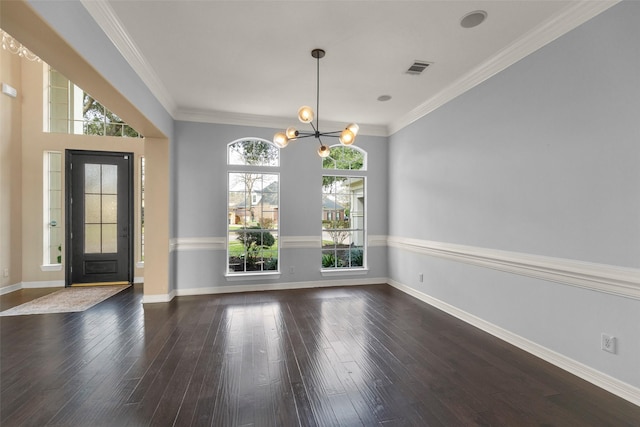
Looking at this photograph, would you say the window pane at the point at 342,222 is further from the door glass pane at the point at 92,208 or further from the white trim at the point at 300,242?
the door glass pane at the point at 92,208

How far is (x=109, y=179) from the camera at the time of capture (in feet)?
18.4

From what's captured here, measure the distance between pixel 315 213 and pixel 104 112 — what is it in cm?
458

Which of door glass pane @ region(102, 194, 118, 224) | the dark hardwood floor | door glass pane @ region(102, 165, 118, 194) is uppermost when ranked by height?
door glass pane @ region(102, 165, 118, 194)

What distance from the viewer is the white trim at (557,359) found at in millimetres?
2139

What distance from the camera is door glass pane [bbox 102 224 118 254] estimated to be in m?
5.56

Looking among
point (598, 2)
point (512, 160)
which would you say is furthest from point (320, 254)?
point (598, 2)

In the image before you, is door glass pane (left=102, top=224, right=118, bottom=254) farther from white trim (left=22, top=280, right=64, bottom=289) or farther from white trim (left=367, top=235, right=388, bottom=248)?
white trim (left=367, top=235, right=388, bottom=248)

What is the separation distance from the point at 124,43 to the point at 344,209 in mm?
4113

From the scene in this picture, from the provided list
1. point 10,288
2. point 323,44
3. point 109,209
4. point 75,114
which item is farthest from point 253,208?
point 10,288

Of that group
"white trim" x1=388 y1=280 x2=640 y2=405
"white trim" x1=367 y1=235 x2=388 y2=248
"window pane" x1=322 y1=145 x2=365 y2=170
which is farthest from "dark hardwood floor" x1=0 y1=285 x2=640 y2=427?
"window pane" x1=322 y1=145 x2=365 y2=170

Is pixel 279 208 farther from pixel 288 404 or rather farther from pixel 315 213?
pixel 288 404

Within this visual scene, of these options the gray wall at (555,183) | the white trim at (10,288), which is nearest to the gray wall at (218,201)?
the gray wall at (555,183)

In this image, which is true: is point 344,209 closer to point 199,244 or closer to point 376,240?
point 376,240

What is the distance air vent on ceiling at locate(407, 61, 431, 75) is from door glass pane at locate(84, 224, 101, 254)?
6.09m
